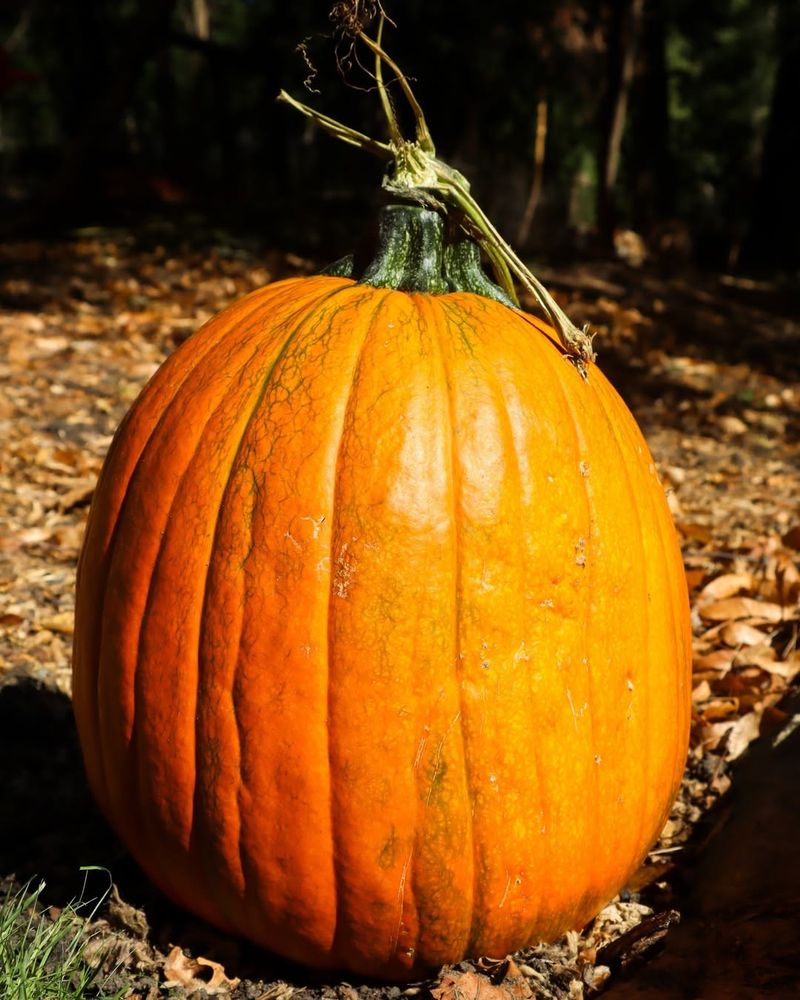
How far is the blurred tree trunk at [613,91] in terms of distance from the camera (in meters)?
11.6

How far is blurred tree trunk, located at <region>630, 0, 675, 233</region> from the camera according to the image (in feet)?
48.8

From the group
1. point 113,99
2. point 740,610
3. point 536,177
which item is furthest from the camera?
point 536,177

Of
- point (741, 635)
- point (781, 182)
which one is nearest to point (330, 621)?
point (741, 635)

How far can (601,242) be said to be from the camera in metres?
12.4

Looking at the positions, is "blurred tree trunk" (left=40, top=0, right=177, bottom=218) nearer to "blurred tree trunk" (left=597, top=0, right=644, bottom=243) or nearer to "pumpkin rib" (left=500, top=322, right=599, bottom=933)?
"blurred tree trunk" (left=597, top=0, right=644, bottom=243)

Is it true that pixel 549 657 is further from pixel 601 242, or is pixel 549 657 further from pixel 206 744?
pixel 601 242

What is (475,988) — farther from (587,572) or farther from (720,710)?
(720,710)

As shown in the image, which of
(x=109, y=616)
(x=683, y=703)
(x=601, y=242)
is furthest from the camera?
(x=601, y=242)

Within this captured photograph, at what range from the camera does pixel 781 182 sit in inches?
591

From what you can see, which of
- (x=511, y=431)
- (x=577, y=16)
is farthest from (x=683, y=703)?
(x=577, y=16)

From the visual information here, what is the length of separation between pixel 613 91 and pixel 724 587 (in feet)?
31.5

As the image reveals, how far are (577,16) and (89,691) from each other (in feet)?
41.4

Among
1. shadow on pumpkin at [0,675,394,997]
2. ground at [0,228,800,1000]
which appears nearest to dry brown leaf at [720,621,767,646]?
ground at [0,228,800,1000]

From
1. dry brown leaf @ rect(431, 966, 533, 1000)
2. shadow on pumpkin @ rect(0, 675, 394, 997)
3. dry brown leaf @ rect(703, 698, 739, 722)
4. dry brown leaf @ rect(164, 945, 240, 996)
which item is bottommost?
shadow on pumpkin @ rect(0, 675, 394, 997)
